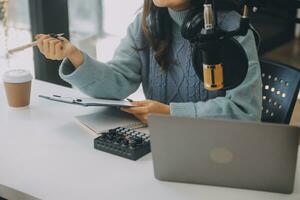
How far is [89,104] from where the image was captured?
156 cm

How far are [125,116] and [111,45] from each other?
6.07 ft

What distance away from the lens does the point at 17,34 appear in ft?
9.57

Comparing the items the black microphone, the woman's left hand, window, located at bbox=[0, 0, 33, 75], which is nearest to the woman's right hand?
the woman's left hand

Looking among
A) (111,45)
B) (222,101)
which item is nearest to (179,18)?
(222,101)

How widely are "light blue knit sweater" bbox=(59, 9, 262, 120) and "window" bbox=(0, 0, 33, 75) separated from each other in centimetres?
84

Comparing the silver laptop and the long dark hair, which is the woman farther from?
the silver laptop

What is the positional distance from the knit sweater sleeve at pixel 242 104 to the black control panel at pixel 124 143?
0.14 metres

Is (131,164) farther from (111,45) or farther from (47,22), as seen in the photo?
(111,45)

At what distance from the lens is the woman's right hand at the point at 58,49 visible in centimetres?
165

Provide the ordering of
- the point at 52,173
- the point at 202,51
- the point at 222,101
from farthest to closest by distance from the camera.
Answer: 1. the point at 222,101
2. the point at 52,173
3. the point at 202,51

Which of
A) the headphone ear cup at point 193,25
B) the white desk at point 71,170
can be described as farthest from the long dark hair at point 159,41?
the headphone ear cup at point 193,25

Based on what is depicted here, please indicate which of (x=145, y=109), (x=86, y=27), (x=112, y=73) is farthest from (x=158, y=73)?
(x=86, y=27)

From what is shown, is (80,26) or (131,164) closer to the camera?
(131,164)

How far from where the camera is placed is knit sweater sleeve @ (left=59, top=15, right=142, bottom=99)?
169 cm
